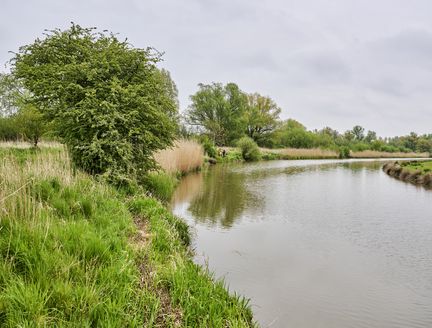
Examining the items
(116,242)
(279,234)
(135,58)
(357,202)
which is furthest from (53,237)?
(357,202)

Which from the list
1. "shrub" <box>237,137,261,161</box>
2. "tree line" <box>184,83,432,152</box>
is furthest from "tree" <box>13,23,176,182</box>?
"tree line" <box>184,83,432,152</box>

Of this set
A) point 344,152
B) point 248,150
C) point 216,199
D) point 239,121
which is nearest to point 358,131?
point 344,152

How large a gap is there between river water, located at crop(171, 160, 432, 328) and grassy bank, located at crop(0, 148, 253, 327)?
917 millimetres

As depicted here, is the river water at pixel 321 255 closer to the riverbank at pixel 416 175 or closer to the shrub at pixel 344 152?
the riverbank at pixel 416 175

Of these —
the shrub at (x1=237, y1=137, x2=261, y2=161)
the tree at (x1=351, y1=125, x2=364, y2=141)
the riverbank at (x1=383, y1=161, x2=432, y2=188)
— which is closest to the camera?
the riverbank at (x1=383, y1=161, x2=432, y2=188)

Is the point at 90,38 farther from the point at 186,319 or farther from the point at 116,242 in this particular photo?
the point at 186,319

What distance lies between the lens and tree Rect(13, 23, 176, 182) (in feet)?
23.1

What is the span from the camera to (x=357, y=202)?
10.9m

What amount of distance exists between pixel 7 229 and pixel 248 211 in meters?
6.85

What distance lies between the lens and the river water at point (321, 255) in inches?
155

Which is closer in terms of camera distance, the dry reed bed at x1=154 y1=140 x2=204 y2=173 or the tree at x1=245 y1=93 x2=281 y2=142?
the dry reed bed at x1=154 y1=140 x2=204 y2=173

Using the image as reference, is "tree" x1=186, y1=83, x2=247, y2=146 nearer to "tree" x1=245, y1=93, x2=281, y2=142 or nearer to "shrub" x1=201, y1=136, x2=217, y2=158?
"tree" x1=245, y1=93, x2=281, y2=142

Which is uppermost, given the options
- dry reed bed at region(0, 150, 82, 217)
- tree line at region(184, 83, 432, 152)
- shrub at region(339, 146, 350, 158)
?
tree line at region(184, 83, 432, 152)

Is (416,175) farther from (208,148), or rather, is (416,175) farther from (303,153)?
(303,153)
